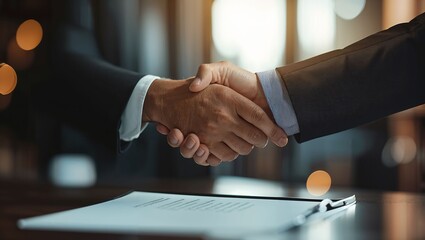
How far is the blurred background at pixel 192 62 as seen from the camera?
9.31ft

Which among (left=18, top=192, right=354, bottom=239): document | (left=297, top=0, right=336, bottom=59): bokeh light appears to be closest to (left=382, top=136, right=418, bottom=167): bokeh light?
(left=297, top=0, right=336, bottom=59): bokeh light

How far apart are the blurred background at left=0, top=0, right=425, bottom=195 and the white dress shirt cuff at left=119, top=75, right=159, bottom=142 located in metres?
1.44

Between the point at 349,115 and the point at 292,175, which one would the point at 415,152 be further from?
the point at 349,115

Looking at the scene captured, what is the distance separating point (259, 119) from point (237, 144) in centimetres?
11

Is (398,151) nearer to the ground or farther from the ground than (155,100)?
nearer to the ground

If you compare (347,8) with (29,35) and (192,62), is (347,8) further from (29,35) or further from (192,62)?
(29,35)

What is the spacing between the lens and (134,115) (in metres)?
1.30

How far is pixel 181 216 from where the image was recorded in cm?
68

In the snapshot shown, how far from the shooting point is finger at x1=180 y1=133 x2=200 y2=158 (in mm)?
1278

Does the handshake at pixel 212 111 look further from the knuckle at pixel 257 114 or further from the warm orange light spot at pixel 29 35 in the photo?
the warm orange light spot at pixel 29 35

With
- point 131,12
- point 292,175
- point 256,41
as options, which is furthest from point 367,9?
point 131,12

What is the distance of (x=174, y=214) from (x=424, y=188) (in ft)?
7.19

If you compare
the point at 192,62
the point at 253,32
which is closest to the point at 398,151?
the point at 253,32

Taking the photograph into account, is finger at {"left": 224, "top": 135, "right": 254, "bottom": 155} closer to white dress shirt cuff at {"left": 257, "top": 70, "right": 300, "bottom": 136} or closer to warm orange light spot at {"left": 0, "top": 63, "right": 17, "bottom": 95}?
white dress shirt cuff at {"left": 257, "top": 70, "right": 300, "bottom": 136}
